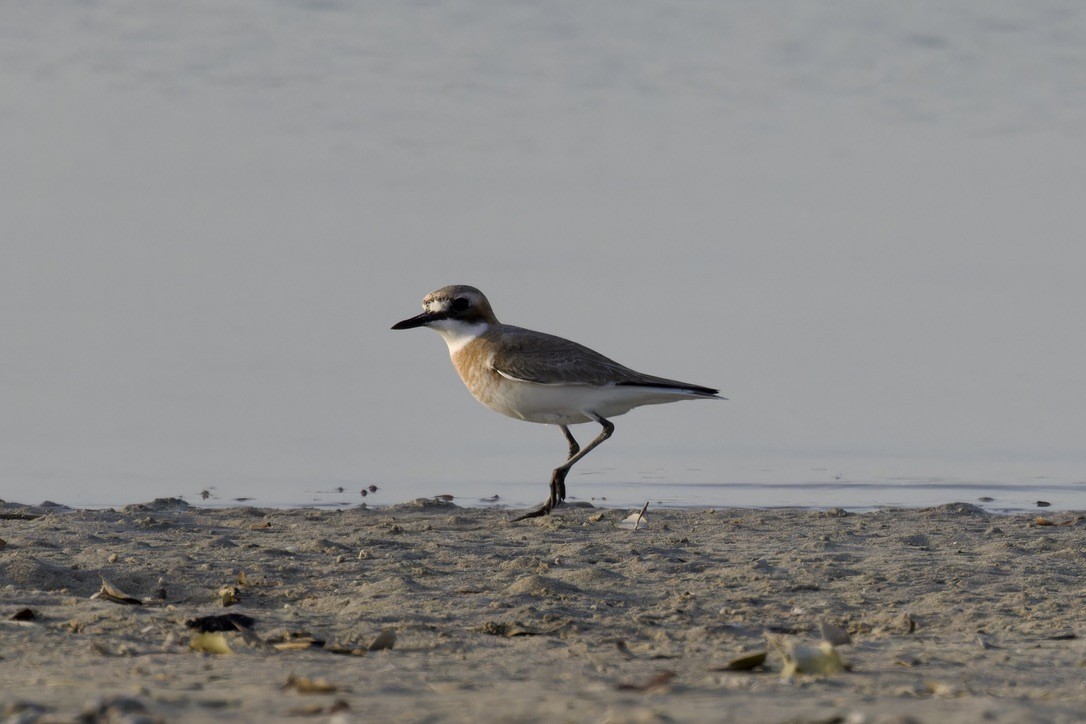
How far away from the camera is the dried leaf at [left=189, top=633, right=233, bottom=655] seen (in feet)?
15.7

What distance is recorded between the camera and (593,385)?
31.4 feet

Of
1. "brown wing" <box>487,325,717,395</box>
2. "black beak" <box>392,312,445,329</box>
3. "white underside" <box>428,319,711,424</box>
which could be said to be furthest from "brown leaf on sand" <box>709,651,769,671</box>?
"black beak" <box>392,312,445,329</box>

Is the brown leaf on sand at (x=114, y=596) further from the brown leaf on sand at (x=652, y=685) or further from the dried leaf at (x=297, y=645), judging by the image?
the brown leaf on sand at (x=652, y=685)

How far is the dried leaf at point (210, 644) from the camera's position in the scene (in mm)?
4789

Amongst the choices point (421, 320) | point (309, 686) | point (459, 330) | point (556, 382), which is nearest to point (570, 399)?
point (556, 382)

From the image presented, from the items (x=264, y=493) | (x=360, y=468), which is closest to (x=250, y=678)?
(x=264, y=493)

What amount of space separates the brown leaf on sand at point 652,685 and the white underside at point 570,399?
17.2 feet

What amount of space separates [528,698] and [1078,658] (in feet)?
7.00

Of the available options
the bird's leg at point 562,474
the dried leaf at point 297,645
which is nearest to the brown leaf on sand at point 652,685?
the dried leaf at point 297,645

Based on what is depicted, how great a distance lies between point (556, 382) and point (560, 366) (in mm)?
135

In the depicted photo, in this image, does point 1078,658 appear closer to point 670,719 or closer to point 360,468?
point 670,719

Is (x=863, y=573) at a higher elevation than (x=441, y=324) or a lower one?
lower

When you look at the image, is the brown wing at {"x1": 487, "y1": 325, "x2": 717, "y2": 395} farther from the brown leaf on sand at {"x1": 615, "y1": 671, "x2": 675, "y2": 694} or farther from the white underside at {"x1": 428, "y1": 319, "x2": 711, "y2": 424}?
the brown leaf on sand at {"x1": 615, "y1": 671, "x2": 675, "y2": 694}

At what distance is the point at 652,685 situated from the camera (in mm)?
4219
